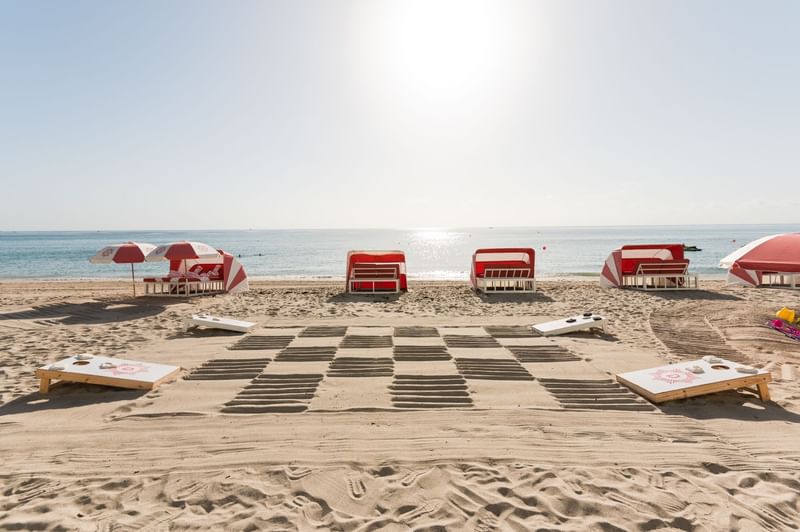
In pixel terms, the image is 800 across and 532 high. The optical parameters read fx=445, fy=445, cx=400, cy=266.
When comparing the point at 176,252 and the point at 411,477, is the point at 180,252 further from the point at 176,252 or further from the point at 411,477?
the point at 411,477

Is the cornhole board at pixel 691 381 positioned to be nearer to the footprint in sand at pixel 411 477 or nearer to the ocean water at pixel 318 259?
the footprint in sand at pixel 411 477

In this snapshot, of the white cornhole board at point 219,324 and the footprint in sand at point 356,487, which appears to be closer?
the footprint in sand at point 356,487

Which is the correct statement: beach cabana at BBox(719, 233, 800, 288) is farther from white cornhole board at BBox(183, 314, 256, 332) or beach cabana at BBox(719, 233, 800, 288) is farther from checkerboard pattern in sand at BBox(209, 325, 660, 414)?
white cornhole board at BBox(183, 314, 256, 332)

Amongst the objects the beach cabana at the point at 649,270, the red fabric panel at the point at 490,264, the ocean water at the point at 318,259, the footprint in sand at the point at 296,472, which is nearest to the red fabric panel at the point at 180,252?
the red fabric panel at the point at 490,264

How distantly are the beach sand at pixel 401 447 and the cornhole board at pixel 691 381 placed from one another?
0.51 feet

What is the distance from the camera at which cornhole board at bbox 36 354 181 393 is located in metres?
4.94

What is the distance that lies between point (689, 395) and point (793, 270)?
4.19 metres

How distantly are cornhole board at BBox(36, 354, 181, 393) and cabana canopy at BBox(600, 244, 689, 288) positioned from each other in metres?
13.2

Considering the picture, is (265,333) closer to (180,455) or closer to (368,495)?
(180,455)

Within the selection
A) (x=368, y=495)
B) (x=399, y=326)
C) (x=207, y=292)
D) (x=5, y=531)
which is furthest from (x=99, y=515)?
(x=207, y=292)

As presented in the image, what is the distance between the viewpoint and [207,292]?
45.6ft

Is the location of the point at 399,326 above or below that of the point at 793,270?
below

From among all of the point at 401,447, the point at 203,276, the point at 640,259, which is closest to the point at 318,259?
the point at 203,276

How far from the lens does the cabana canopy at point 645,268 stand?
13.9 m
